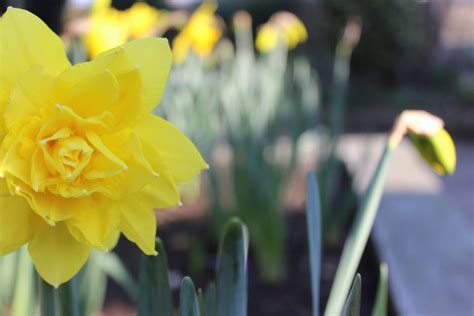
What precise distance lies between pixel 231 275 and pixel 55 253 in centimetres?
16

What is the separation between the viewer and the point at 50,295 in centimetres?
52

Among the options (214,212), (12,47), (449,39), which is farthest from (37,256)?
(449,39)

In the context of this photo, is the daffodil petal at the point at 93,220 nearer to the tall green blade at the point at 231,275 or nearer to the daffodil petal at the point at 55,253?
the daffodil petal at the point at 55,253

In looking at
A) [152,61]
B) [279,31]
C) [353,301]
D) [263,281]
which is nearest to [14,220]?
[152,61]

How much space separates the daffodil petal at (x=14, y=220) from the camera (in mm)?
440

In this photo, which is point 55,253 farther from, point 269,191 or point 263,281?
point 263,281

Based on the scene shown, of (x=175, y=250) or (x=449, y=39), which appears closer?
(x=175, y=250)

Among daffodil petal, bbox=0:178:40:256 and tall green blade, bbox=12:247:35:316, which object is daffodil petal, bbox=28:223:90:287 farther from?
tall green blade, bbox=12:247:35:316

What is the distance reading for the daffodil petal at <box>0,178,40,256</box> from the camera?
44cm

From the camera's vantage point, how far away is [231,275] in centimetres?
56

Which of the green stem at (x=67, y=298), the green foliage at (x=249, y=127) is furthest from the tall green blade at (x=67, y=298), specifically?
the green foliage at (x=249, y=127)

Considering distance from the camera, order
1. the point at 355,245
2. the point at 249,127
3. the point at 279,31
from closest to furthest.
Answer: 1. the point at 355,245
2. the point at 249,127
3. the point at 279,31

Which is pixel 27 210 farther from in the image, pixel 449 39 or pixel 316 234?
pixel 449 39

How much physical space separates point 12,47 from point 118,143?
102 mm
